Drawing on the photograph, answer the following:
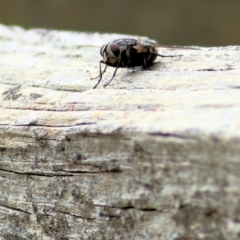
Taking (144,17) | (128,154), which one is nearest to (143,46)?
(128,154)

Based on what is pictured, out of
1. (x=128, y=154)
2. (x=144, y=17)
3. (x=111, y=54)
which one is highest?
(x=144, y=17)

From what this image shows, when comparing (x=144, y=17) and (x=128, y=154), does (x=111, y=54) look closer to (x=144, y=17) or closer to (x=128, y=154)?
(x=128, y=154)

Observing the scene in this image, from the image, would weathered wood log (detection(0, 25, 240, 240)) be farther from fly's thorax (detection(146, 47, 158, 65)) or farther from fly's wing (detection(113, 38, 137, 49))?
fly's wing (detection(113, 38, 137, 49))

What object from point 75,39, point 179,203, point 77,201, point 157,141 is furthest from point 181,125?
point 75,39

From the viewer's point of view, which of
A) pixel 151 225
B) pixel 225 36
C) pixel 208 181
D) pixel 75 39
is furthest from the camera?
pixel 225 36

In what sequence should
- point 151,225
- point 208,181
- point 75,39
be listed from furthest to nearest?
point 75,39, point 151,225, point 208,181

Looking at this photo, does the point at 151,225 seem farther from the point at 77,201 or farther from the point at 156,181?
the point at 77,201

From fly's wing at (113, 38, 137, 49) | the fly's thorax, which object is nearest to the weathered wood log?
the fly's thorax
